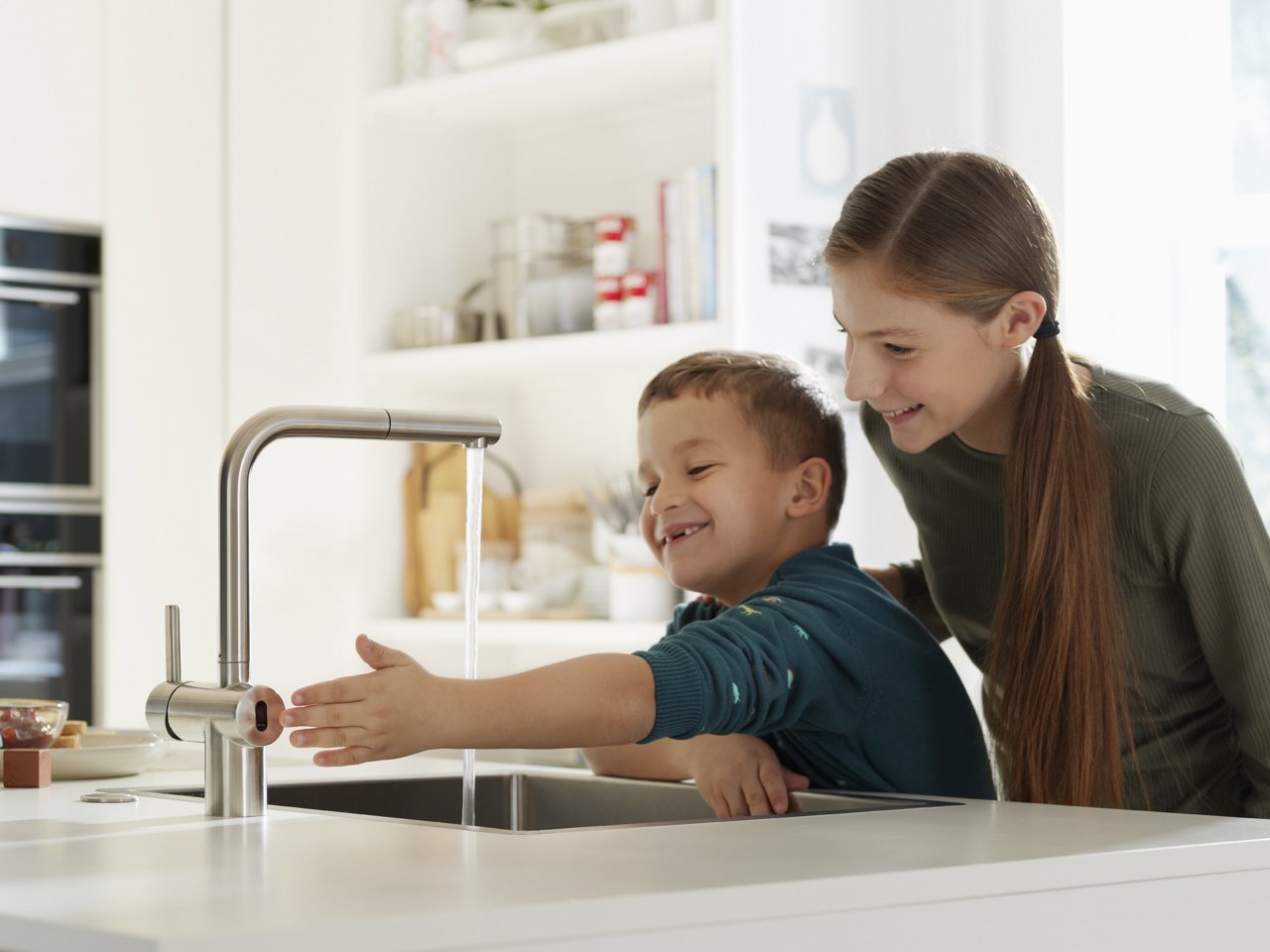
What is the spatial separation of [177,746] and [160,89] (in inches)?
73.2

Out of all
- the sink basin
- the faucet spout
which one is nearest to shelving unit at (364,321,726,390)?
the sink basin

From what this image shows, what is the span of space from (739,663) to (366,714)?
0.29m

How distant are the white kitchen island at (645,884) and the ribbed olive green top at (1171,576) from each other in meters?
0.39

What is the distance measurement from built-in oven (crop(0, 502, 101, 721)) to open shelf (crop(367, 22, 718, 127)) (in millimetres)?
985

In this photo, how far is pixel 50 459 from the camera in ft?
10.5

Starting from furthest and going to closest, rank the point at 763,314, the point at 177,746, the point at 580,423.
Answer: the point at 580,423 → the point at 763,314 → the point at 177,746

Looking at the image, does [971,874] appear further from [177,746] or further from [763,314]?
[763,314]

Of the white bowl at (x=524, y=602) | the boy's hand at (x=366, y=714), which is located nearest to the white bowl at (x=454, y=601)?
the white bowl at (x=524, y=602)

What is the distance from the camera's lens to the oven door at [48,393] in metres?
3.17

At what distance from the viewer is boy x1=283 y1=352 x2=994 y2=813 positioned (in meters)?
1.01

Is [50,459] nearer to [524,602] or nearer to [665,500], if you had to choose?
[524,602]

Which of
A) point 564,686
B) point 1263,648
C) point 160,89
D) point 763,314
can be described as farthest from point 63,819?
point 160,89

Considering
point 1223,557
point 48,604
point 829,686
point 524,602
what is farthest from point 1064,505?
point 48,604

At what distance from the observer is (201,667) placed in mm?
3248
